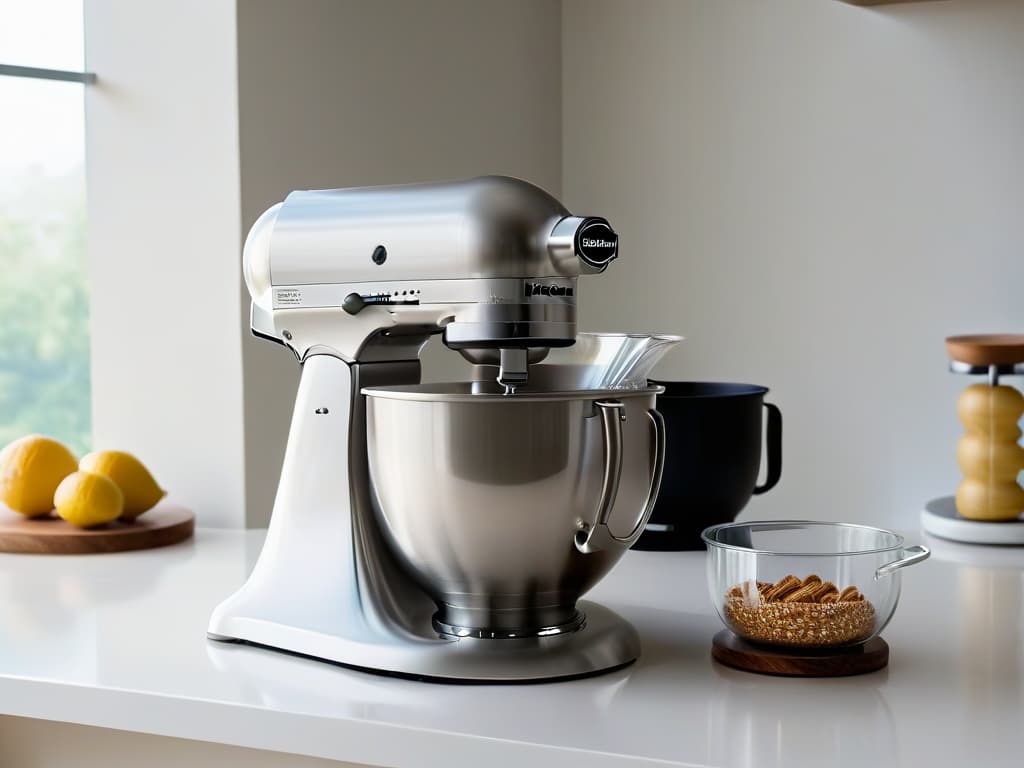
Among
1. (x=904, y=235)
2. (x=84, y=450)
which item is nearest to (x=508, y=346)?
(x=904, y=235)

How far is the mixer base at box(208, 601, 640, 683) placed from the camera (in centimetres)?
87

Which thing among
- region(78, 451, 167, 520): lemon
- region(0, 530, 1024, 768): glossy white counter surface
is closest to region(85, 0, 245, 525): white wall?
region(78, 451, 167, 520): lemon

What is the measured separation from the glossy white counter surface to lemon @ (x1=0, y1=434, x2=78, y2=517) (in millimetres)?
352

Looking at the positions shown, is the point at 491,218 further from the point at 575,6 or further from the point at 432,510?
the point at 575,6

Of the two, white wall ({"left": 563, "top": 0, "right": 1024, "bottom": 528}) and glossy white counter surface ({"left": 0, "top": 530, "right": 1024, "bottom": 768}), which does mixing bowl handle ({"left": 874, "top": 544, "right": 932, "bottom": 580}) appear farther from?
white wall ({"left": 563, "top": 0, "right": 1024, "bottom": 528})

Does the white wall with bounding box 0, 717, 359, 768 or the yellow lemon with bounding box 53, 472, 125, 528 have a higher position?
the yellow lemon with bounding box 53, 472, 125, 528

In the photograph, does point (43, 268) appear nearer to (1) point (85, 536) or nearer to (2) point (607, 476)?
(1) point (85, 536)

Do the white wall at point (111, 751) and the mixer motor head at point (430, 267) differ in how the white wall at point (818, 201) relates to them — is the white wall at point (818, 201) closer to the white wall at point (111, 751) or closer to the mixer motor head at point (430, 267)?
the mixer motor head at point (430, 267)

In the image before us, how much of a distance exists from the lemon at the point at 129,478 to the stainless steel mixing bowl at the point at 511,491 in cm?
65

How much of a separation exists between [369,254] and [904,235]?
1302 mm

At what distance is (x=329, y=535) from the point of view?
97 cm

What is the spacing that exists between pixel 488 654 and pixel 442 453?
0.49 feet

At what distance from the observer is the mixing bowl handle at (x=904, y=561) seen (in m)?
0.87

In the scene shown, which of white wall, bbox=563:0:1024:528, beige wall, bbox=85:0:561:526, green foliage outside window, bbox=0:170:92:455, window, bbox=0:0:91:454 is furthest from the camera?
green foliage outside window, bbox=0:170:92:455
